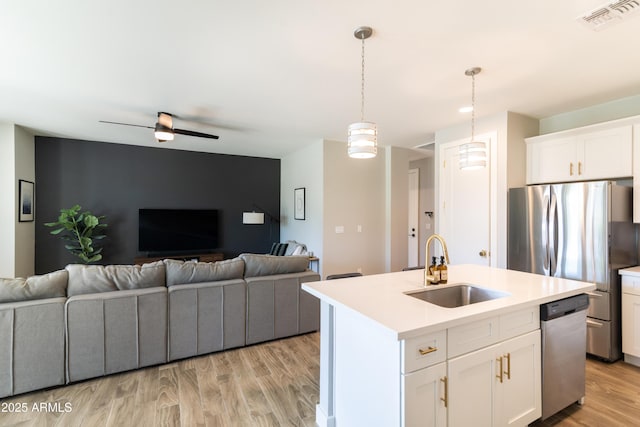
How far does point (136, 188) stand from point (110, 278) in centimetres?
361

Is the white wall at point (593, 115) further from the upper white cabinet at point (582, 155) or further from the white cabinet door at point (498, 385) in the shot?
the white cabinet door at point (498, 385)

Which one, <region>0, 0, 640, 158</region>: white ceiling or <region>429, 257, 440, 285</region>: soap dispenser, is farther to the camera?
<region>429, 257, 440, 285</region>: soap dispenser

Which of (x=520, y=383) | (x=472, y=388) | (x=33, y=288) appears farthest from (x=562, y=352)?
(x=33, y=288)

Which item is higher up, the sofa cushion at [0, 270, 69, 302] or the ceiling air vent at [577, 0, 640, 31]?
the ceiling air vent at [577, 0, 640, 31]

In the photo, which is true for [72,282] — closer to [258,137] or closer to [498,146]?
[258,137]

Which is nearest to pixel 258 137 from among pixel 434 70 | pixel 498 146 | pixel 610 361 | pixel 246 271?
pixel 246 271

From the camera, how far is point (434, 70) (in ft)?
8.55

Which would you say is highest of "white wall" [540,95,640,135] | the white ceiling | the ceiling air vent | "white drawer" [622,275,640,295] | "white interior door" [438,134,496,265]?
the white ceiling

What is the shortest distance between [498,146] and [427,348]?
10.3ft

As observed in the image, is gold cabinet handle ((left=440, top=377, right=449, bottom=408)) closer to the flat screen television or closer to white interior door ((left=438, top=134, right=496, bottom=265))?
white interior door ((left=438, top=134, right=496, bottom=265))

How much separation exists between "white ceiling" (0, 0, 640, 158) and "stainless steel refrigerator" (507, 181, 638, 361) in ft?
3.49

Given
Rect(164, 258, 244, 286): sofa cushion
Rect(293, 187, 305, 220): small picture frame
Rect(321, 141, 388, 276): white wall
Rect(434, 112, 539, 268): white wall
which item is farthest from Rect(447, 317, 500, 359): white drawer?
Rect(293, 187, 305, 220): small picture frame

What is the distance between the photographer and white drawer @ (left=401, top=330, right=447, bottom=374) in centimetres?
135

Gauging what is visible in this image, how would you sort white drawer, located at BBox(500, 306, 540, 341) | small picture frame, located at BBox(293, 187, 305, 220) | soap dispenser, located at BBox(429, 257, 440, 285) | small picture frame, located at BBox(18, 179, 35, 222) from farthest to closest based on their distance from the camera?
small picture frame, located at BBox(293, 187, 305, 220) → small picture frame, located at BBox(18, 179, 35, 222) → soap dispenser, located at BBox(429, 257, 440, 285) → white drawer, located at BBox(500, 306, 540, 341)
